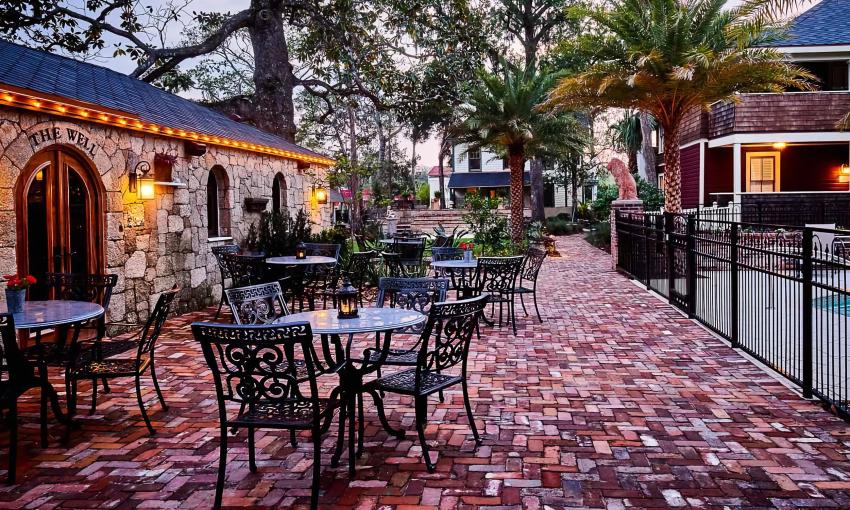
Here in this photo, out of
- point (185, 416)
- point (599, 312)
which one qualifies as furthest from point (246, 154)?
point (185, 416)

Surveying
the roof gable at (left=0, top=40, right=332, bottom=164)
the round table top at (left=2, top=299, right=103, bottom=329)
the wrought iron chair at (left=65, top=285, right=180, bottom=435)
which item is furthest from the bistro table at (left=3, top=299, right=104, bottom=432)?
the roof gable at (left=0, top=40, right=332, bottom=164)

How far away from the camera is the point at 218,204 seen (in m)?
11.5

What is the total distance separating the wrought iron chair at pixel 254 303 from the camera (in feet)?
16.4

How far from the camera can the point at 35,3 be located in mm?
14820

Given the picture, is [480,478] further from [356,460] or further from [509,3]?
[509,3]

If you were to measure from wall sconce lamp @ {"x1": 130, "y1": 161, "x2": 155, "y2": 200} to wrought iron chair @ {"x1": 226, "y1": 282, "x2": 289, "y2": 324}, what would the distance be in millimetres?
4259

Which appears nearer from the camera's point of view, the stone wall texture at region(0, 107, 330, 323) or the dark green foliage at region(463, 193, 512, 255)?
the stone wall texture at region(0, 107, 330, 323)

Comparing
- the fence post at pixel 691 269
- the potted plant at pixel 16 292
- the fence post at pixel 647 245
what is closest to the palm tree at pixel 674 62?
the fence post at pixel 647 245

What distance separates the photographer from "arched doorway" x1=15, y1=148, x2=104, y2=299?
708 cm

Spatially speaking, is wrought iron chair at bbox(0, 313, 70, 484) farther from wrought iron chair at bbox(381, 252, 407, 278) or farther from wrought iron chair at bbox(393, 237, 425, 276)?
wrought iron chair at bbox(393, 237, 425, 276)

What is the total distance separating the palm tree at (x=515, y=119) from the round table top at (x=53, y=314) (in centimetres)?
1497

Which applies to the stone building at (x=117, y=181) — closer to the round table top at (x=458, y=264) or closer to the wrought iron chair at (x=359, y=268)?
the wrought iron chair at (x=359, y=268)

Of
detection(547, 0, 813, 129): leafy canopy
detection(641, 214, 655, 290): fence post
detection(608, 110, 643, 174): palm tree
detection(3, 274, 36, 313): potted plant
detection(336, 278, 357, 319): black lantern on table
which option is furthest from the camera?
detection(608, 110, 643, 174): palm tree

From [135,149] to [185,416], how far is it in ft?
16.4
